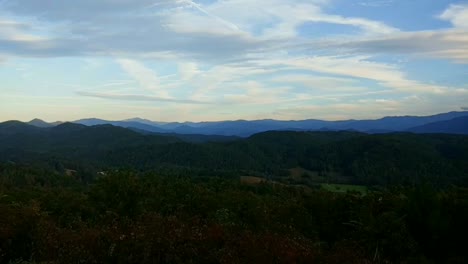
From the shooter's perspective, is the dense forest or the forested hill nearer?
the dense forest

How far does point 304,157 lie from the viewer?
123 m

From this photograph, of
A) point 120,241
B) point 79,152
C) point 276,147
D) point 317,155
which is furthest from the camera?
point 79,152

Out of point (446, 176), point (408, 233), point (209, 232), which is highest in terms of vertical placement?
point (209, 232)

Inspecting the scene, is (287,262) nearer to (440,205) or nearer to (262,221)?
(262,221)

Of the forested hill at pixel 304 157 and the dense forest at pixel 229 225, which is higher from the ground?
the dense forest at pixel 229 225

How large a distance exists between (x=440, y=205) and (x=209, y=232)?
541cm

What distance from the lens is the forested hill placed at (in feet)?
306

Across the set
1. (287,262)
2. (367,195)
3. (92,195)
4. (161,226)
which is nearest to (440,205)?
(367,195)

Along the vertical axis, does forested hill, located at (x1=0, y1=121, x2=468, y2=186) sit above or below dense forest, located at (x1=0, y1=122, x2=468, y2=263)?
below

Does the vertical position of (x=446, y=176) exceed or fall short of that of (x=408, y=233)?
it falls short

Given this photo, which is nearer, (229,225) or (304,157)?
(229,225)

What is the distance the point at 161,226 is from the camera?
6.20 meters

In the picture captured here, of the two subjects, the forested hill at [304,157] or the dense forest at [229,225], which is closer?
the dense forest at [229,225]

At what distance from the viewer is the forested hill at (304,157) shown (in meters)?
93.1
